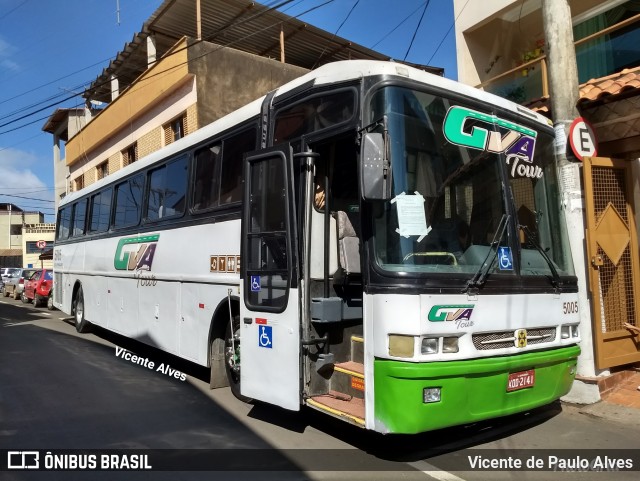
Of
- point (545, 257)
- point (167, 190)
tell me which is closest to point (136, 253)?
point (167, 190)

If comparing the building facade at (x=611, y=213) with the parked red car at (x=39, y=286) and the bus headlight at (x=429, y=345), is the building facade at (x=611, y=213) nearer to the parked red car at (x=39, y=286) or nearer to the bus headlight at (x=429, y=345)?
the bus headlight at (x=429, y=345)

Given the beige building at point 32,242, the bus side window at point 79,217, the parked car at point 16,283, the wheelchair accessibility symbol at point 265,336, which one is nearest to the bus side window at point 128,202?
the bus side window at point 79,217

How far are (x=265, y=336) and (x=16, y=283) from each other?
27.0 m

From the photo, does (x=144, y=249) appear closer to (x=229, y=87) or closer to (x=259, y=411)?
(x=259, y=411)

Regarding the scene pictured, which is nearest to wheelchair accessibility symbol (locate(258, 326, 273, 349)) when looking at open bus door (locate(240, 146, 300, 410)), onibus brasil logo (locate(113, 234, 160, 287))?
open bus door (locate(240, 146, 300, 410))

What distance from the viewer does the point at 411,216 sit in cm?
409

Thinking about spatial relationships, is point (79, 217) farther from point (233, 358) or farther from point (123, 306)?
point (233, 358)

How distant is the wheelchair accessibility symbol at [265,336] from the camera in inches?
194

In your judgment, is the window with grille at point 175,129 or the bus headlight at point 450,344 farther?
the window with grille at point 175,129

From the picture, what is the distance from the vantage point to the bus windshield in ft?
13.4

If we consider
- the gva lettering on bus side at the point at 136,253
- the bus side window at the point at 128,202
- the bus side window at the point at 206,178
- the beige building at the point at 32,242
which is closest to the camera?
the bus side window at the point at 206,178

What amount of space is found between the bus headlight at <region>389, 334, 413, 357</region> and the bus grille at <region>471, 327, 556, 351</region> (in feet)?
2.00

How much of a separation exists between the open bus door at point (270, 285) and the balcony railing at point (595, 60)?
4.97m

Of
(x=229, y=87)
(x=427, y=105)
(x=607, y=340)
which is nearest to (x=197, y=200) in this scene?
(x=427, y=105)
